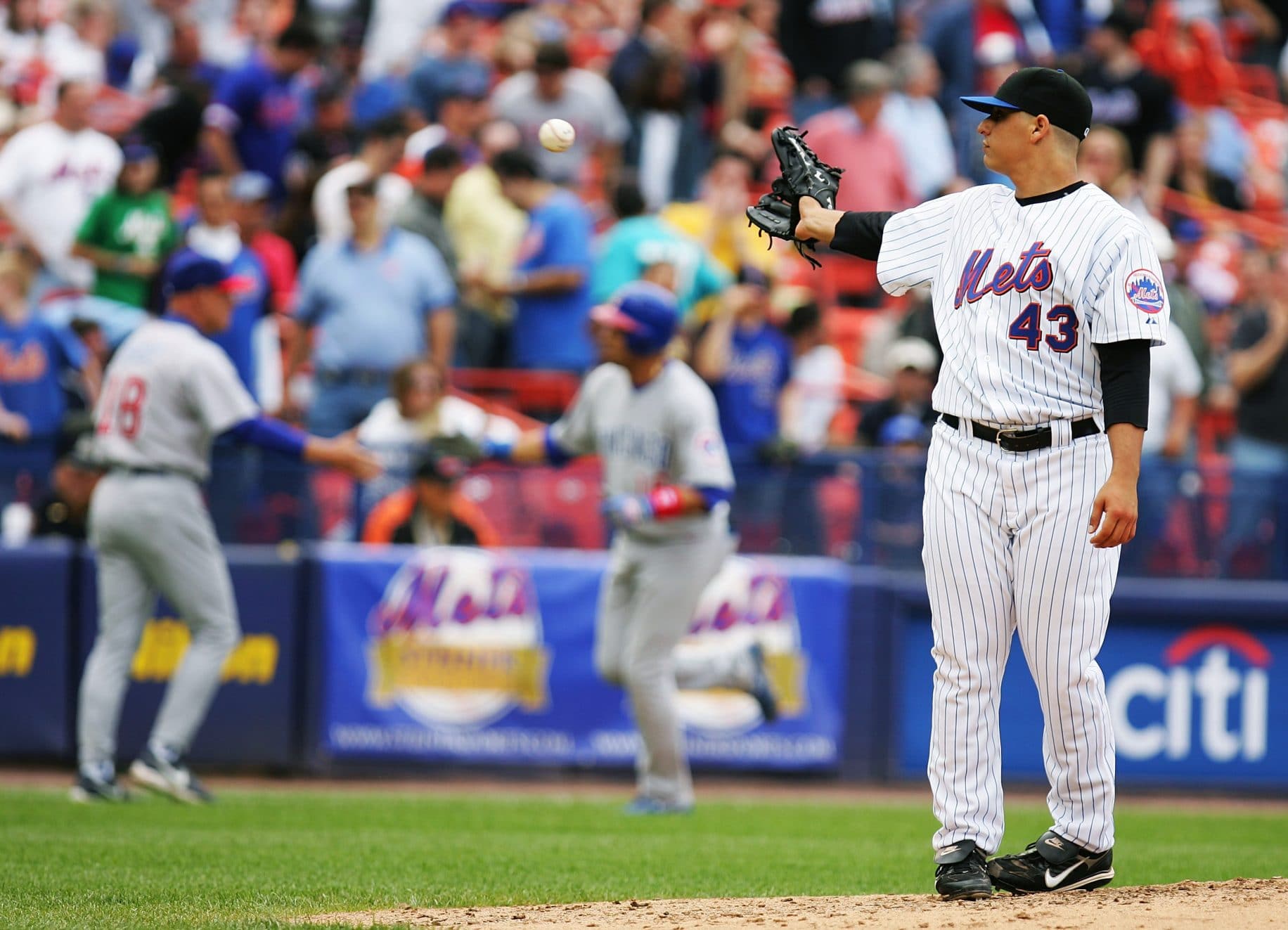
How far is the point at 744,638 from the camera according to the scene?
9703 millimetres

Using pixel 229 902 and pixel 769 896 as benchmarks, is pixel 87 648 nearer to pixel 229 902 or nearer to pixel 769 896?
pixel 229 902

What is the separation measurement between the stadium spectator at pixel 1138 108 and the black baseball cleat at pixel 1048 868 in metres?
10.5

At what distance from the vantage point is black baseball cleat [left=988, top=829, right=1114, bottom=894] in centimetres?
492

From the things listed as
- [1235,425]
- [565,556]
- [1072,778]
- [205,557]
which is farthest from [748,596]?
[1072,778]

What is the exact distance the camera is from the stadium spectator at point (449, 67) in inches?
552

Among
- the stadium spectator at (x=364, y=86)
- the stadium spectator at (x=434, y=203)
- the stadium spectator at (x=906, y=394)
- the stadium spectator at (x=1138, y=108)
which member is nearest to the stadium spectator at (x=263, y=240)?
the stadium spectator at (x=434, y=203)

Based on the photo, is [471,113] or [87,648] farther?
[471,113]

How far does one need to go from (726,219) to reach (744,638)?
379cm

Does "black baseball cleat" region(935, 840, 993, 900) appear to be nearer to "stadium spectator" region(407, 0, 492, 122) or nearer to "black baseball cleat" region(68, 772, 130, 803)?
"black baseball cleat" region(68, 772, 130, 803)

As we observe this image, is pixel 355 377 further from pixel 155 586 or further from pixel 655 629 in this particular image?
pixel 655 629

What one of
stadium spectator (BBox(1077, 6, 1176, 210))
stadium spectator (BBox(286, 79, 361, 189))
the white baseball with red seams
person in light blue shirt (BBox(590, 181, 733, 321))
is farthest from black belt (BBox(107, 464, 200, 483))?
stadium spectator (BBox(1077, 6, 1176, 210))

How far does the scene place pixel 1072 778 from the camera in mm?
4871

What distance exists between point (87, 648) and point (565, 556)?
2.66 m

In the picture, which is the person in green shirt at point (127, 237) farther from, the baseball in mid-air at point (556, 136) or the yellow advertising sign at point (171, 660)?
the baseball in mid-air at point (556, 136)
